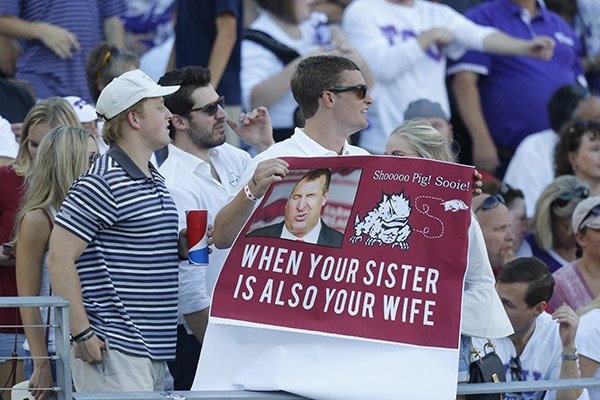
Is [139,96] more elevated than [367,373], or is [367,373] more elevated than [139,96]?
[139,96]

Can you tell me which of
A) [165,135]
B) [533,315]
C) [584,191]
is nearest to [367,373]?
[165,135]

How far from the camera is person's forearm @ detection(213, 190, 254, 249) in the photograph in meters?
5.18

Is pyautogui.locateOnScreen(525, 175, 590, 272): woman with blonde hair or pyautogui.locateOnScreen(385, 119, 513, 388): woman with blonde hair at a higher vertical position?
pyautogui.locateOnScreen(525, 175, 590, 272): woman with blonde hair

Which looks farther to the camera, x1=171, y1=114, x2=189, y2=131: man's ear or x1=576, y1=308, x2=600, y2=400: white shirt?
x1=576, y1=308, x2=600, y2=400: white shirt

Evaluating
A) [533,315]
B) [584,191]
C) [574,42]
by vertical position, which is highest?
[574,42]

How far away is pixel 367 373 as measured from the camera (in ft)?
16.1

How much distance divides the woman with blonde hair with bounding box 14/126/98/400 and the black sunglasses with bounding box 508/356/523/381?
210 centimetres

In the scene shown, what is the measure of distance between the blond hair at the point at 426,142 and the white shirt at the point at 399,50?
3.26 meters

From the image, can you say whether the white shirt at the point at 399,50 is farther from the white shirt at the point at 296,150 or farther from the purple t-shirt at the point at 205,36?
the white shirt at the point at 296,150

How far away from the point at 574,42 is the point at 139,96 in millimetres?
5746

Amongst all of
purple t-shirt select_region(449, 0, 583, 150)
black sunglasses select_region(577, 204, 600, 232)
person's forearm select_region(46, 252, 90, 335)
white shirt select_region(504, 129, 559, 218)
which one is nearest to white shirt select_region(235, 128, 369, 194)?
person's forearm select_region(46, 252, 90, 335)

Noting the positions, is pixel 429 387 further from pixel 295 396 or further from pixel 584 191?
pixel 584 191

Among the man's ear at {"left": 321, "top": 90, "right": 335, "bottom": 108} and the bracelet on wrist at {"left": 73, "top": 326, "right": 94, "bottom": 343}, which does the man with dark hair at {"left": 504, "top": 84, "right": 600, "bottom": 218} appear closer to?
the man's ear at {"left": 321, "top": 90, "right": 335, "bottom": 108}

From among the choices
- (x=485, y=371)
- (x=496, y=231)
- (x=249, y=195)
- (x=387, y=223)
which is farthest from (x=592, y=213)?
(x=249, y=195)
